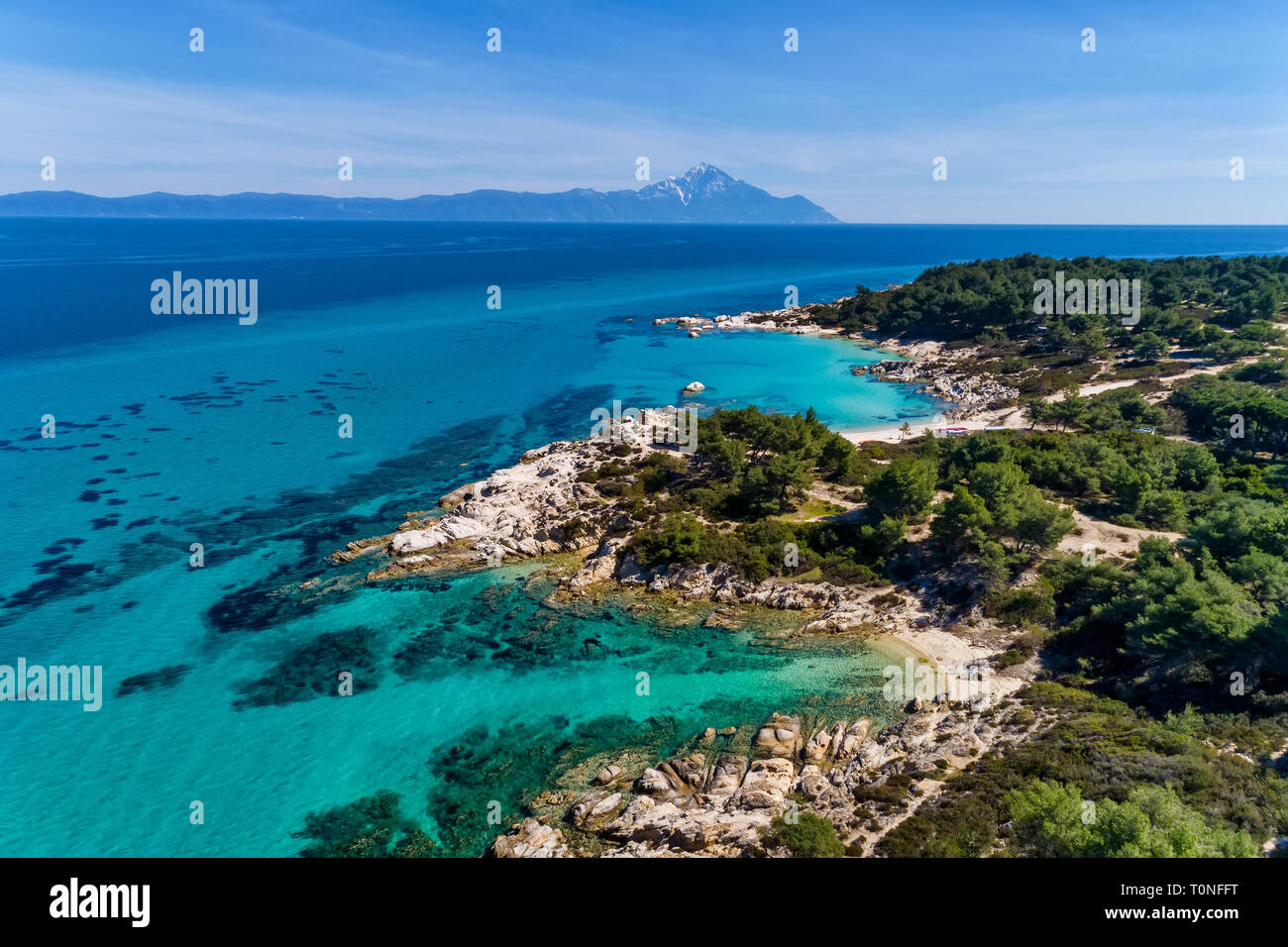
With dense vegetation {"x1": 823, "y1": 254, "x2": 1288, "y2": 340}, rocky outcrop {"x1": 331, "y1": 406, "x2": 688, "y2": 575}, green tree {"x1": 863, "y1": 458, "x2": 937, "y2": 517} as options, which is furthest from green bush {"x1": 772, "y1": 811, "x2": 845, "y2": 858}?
dense vegetation {"x1": 823, "y1": 254, "x2": 1288, "y2": 340}

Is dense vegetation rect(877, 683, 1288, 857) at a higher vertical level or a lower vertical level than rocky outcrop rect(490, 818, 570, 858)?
higher

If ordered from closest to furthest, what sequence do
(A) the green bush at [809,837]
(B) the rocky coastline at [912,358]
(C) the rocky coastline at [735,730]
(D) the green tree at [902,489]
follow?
(A) the green bush at [809,837]
(C) the rocky coastline at [735,730]
(D) the green tree at [902,489]
(B) the rocky coastline at [912,358]

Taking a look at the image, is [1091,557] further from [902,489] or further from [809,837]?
[809,837]

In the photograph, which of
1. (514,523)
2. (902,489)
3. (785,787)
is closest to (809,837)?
(785,787)

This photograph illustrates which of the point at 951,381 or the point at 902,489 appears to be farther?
the point at 951,381

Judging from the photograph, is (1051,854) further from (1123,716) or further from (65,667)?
(65,667)

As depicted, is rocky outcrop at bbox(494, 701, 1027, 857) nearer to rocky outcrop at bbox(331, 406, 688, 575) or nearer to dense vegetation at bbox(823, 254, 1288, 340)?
rocky outcrop at bbox(331, 406, 688, 575)

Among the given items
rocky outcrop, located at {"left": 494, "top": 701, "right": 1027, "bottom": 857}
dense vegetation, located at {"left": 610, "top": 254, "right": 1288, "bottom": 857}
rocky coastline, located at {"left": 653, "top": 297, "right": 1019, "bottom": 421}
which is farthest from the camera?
rocky coastline, located at {"left": 653, "top": 297, "right": 1019, "bottom": 421}

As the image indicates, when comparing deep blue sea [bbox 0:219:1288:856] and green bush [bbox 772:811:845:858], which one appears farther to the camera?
deep blue sea [bbox 0:219:1288:856]

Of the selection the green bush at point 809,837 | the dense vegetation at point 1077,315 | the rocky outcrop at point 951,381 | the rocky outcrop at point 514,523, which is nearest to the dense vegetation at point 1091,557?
the green bush at point 809,837

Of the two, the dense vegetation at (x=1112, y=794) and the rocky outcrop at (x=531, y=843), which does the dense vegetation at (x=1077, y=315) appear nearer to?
the dense vegetation at (x=1112, y=794)
